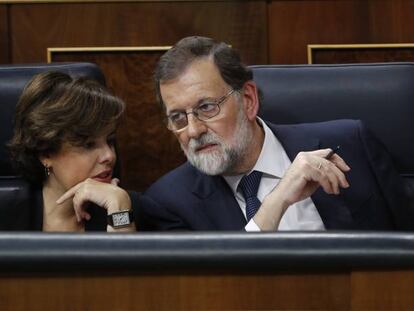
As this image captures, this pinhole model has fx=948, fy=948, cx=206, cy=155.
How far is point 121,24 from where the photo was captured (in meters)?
1.78

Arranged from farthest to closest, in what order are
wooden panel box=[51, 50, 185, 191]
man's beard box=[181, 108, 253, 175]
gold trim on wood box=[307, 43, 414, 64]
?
gold trim on wood box=[307, 43, 414, 64]
wooden panel box=[51, 50, 185, 191]
man's beard box=[181, 108, 253, 175]

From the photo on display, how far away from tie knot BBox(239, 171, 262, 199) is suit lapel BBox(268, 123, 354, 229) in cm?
5

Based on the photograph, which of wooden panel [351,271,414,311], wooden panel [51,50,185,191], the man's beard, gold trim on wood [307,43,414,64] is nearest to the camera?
wooden panel [351,271,414,311]

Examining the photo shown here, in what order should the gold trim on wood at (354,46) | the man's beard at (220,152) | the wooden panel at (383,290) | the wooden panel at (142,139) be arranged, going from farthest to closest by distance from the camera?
the gold trim on wood at (354,46) < the wooden panel at (142,139) < the man's beard at (220,152) < the wooden panel at (383,290)

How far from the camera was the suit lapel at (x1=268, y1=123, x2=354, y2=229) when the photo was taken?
1.18 m

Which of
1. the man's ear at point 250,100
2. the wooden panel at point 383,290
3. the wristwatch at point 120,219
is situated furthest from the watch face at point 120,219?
the wooden panel at point 383,290

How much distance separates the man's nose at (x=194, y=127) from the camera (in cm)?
117

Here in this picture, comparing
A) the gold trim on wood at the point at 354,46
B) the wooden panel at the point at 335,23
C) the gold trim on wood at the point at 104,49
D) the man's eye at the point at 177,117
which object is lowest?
the man's eye at the point at 177,117

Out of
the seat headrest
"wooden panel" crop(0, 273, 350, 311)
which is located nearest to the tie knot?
the seat headrest

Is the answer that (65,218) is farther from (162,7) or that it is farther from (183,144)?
(162,7)

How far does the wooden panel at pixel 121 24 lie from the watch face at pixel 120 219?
647 mm

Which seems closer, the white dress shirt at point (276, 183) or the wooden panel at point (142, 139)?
the white dress shirt at point (276, 183)

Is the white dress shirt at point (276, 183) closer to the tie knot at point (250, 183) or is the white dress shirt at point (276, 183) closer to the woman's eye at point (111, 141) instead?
the tie knot at point (250, 183)

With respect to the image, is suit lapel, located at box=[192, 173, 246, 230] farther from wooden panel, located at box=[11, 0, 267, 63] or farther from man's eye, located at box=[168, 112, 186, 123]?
wooden panel, located at box=[11, 0, 267, 63]
